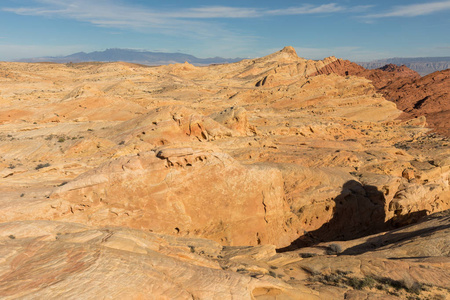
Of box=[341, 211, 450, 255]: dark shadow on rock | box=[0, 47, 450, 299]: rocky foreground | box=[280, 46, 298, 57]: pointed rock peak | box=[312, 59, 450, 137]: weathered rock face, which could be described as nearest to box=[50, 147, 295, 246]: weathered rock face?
box=[0, 47, 450, 299]: rocky foreground

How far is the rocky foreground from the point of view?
6.12 meters

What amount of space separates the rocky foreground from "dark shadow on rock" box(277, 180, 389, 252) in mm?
64

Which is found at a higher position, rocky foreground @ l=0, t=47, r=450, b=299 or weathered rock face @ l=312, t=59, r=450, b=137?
weathered rock face @ l=312, t=59, r=450, b=137

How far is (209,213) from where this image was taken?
39.4 feet

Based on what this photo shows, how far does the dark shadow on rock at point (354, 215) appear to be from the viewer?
48.6 feet

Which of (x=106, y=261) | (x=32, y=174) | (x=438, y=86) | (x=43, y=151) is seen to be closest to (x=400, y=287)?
(x=106, y=261)

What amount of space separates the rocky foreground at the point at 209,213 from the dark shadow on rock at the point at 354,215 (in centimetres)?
6

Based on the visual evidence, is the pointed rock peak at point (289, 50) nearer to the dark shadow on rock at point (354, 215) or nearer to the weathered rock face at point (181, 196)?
the dark shadow on rock at point (354, 215)

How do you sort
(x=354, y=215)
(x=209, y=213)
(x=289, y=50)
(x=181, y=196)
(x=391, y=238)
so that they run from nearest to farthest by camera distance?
(x=391, y=238) < (x=181, y=196) < (x=209, y=213) < (x=354, y=215) < (x=289, y=50)

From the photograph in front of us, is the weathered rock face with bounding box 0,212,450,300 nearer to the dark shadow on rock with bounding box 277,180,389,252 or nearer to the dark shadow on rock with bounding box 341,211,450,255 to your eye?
the dark shadow on rock with bounding box 341,211,450,255

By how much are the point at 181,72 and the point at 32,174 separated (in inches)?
2717

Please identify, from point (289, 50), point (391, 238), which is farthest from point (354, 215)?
point (289, 50)

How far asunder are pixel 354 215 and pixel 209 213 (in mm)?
7702

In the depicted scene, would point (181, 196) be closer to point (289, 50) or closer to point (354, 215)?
point (354, 215)
